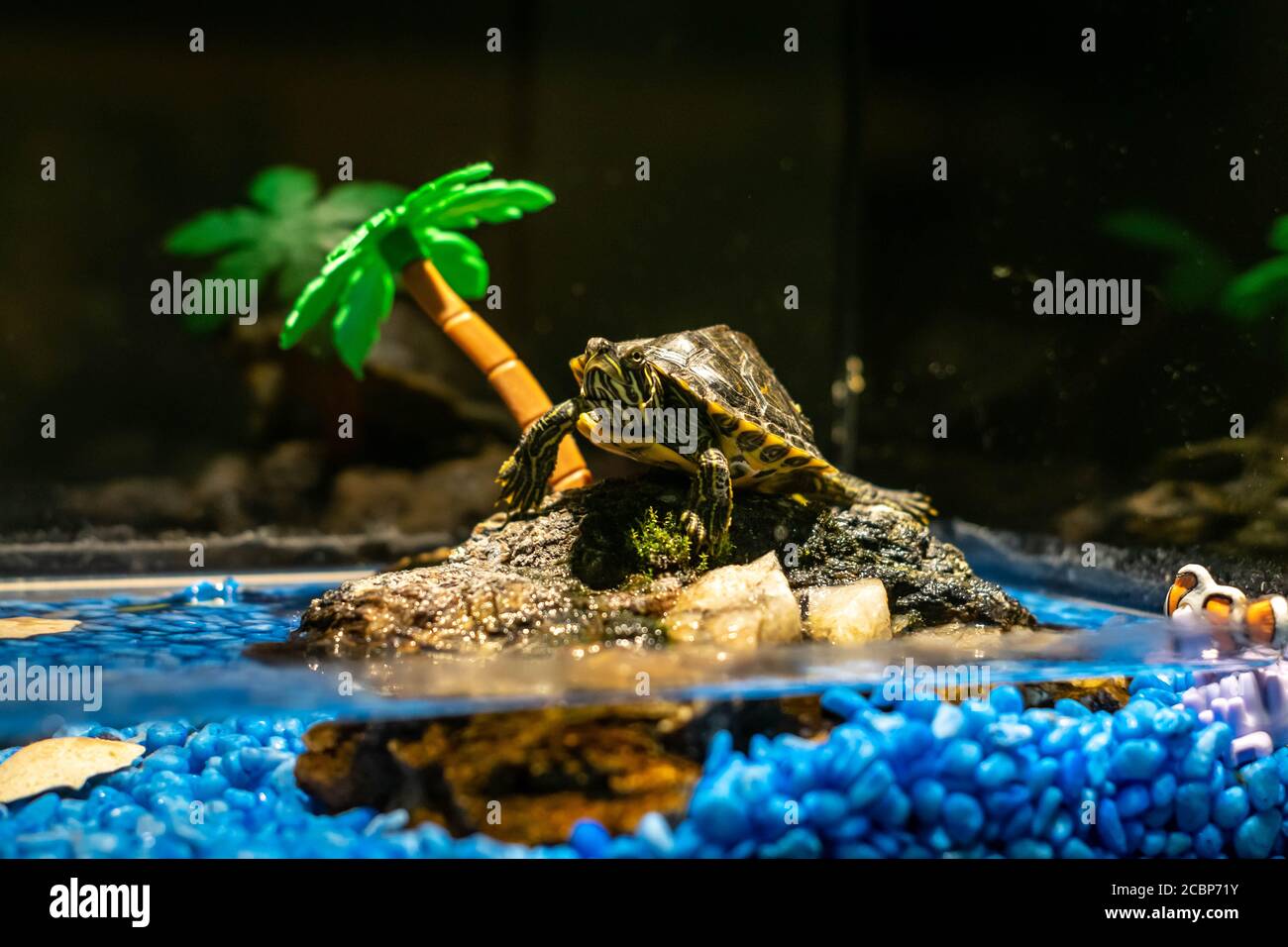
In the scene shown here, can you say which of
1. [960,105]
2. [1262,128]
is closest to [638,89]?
[960,105]

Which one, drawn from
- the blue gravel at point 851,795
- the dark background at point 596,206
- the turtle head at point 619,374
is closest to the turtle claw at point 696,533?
the turtle head at point 619,374

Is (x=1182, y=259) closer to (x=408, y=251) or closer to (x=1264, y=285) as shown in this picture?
(x=1264, y=285)

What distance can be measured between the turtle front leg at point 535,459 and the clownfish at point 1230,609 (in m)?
1.92

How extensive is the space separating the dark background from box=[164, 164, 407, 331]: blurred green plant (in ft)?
0.29

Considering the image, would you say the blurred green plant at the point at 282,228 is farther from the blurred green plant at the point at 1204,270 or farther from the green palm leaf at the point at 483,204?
the blurred green plant at the point at 1204,270

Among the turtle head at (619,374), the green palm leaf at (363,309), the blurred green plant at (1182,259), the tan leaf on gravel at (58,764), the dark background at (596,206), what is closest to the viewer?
the tan leaf on gravel at (58,764)

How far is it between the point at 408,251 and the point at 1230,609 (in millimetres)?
3220

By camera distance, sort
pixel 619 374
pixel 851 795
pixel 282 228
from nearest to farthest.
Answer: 1. pixel 851 795
2. pixel 619 374
3. pixel 282 228

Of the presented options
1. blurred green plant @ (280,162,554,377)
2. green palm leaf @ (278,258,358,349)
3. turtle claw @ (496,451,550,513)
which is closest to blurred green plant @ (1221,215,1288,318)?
turtle claw @ (496,451,550,513)

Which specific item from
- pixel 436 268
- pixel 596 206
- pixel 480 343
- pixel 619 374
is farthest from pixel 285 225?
pixel 619 374

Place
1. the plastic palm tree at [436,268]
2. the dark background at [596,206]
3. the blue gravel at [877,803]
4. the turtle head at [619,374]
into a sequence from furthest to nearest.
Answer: the dark background at [596,206] < the plastic palm tree at [436,268] < the turtle head at [619,374] < the blue gravel at [877,803]

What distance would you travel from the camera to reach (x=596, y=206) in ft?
15.4

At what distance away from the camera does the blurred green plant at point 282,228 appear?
15.0 feet

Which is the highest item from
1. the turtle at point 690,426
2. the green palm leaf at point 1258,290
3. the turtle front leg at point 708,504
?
the green palm leaf at point 1258,290
